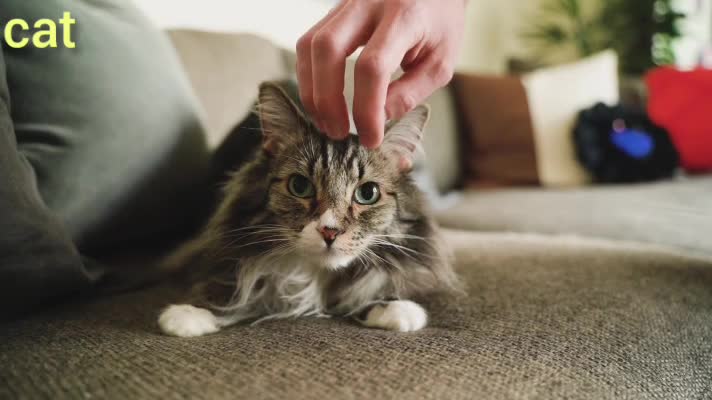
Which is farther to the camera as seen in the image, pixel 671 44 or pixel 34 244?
pixel 671 44

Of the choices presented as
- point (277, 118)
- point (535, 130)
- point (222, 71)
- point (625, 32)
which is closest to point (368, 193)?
point (277, 118)

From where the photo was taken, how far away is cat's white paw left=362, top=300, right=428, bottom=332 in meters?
0.86

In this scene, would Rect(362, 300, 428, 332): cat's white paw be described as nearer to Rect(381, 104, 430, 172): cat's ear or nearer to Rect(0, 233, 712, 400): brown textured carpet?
Rect(0, 233, 712, 400): brown textured carpet

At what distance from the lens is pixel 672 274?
110 cm

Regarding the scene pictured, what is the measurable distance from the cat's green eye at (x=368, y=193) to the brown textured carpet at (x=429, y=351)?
0.27 m

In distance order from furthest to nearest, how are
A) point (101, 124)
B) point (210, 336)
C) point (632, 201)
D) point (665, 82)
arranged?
point (665, 82) → point (632, 201) → point (101, 124) → point (210, 336)

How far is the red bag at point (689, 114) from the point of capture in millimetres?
2656

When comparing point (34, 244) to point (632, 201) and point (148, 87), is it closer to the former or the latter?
point (148, 87)

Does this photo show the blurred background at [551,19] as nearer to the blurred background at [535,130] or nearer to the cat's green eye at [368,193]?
the blurred background at [535,130]

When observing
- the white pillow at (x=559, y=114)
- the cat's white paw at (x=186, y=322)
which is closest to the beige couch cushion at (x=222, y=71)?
the cat's white paw at (x=186, y=322)

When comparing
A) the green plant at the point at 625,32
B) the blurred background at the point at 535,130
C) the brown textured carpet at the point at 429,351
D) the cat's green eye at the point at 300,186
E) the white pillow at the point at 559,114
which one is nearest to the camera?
the brown textured carpet at the point at 429,351

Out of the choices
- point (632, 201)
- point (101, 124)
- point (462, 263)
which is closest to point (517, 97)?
point (632, 201)

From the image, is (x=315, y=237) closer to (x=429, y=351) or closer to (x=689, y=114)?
(x=429, y=351)

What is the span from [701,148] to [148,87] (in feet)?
9.78
